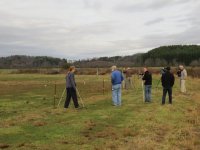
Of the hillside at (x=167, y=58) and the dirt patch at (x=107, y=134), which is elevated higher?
the hillside at (x=167, y=58)

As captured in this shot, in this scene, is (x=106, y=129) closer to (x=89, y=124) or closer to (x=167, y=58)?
(x=89, y=124)

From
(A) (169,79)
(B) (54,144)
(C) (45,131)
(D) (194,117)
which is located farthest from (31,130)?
(A) (169,79)

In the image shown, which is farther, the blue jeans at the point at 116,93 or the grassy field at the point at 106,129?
the blue jeans at the point at 116,93

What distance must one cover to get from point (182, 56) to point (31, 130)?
555ft

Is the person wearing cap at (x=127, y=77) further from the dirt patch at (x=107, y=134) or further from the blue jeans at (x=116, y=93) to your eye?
the dirt patch at (x=107, y=134)

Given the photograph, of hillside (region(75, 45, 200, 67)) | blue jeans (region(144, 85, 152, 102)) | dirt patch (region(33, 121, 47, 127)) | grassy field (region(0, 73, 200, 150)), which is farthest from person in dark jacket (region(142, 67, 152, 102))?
hillside (region(75, 45, 200, 67))

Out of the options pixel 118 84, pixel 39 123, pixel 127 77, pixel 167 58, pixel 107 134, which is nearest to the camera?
pixel 107 134

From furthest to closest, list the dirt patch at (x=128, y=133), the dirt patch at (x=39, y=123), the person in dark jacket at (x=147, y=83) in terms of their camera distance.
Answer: the person in dark jacket at (x=147, y=83)
the dirt patch at (x=39, y=123)
the dirt patch at (x=128, y=133)

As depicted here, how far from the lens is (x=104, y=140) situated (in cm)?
1441

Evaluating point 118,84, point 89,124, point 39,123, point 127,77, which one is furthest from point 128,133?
point 127,77

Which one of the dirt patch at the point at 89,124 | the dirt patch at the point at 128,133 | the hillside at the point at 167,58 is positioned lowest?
the dirt patch at the point at 128,133

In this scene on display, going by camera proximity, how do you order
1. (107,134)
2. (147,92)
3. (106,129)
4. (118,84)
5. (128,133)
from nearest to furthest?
(107,134)
(128,133)
(106,129)
(118,84)
(147,92)

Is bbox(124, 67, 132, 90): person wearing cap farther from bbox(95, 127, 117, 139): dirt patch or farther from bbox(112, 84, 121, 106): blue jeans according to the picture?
bbox(95, 127, 117, 139): dirt patch

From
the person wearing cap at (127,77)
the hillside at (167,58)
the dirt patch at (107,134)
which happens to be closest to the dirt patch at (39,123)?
the dirt patch at (107,134)
